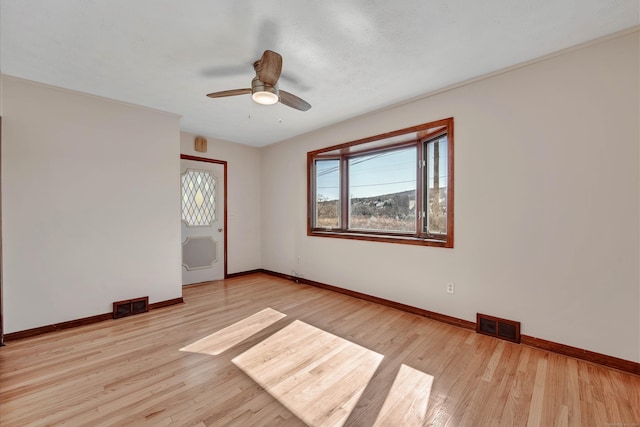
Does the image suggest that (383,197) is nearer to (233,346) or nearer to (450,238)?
(450,238)

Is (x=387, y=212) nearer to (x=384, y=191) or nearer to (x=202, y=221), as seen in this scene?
(x=384, y=191)

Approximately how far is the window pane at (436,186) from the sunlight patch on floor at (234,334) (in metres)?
2.11

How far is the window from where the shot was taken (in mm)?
3088

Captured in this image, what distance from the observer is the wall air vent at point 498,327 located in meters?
2.43

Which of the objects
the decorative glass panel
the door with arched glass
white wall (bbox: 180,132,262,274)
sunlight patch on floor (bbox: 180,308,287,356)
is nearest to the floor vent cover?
the door with arched glass

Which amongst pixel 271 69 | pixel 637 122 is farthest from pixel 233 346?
pixel 637 122

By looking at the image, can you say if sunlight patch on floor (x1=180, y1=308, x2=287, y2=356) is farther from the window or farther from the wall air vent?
the wall air vent

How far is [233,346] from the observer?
2385mm

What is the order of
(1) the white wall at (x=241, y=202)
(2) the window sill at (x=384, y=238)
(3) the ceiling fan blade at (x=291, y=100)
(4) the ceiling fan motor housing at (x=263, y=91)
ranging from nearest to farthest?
(4) the ceiling fan motor housing at (x=263, y=91) < (3) the ceiling fan blade at (x=291, y=100) < (2) the window sill at (x=384, y=238) < (1) the white wall at (x=241, y=202)

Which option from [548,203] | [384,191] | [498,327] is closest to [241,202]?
[384,191]

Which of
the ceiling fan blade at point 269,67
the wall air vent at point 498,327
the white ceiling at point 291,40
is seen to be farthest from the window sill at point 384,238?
the ceiling fan blade at point 269,67

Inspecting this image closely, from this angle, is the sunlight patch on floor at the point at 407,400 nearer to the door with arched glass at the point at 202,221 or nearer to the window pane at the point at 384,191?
the window pane at the point at 384,191

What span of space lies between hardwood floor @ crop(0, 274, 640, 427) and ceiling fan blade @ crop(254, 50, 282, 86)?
2.28 m

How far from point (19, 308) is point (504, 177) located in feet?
16.0
